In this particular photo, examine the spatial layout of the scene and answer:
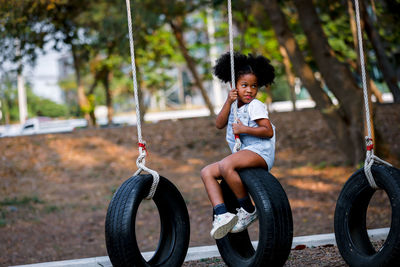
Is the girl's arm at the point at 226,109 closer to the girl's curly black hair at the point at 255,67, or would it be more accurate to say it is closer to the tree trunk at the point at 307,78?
the girl's curly black hair at the point at 255,67

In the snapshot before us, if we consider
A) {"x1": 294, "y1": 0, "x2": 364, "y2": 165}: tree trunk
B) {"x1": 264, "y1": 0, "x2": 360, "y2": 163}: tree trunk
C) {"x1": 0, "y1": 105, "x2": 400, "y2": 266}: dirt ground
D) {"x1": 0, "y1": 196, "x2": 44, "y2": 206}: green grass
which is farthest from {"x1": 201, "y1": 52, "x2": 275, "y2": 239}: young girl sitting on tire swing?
{"x1": 0, "y1": 196, "x2": 44, "y2": 206}: green grass

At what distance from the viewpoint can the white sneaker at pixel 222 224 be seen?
11.1 ft

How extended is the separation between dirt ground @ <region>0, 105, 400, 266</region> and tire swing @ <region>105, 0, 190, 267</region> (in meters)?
3.56

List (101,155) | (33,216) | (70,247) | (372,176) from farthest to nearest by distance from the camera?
(101,155), (33,216), (70,247), (372,176)

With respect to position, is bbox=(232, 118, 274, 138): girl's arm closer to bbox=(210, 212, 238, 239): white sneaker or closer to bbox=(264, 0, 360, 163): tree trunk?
bbox=(210, 212, 238, 239): white sneaker

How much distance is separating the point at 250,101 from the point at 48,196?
708 centimetres

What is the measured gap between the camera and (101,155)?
12.0 metres

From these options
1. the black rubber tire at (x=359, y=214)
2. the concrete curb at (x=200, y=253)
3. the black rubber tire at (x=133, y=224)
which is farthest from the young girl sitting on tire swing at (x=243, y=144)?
the concrete curb at (x=200, y=253)

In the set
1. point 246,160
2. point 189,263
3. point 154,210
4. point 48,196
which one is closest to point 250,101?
point 246,160

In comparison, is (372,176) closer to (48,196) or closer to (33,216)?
(33,216)

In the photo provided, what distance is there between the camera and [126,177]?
10.8m

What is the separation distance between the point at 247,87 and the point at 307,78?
230 inches

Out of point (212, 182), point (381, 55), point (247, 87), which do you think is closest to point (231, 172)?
point (212, 182)

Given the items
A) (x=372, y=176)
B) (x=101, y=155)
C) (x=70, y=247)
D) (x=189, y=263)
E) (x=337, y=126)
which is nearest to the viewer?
(x=372, y=176)
